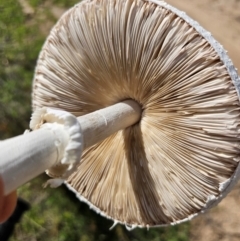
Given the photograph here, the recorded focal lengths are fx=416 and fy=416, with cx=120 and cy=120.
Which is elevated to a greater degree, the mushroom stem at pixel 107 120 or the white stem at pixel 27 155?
the mushroom stem at pixel 107 120

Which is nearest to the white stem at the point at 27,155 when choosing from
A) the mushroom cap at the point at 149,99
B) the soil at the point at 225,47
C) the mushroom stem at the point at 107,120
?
the mushroom stem at the point at 107,120

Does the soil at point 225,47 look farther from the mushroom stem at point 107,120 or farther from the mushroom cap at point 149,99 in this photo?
the mushroom stem at point 107,120

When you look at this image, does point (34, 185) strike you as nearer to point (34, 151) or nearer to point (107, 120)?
point (107, 120)

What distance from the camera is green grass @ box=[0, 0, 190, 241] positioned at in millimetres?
2203

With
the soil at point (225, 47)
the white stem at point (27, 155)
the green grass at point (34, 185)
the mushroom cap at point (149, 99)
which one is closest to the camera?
the white stem at point (27, 155)

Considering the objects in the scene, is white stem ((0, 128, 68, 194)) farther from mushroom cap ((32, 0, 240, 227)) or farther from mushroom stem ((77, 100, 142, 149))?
mushroom cap ((32, 0, 240, 227))

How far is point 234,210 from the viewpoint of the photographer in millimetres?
2066

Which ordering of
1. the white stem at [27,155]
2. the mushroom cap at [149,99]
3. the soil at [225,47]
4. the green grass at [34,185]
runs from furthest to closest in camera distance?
the green grass at [34,185]
the soil at [225,47]
the mushroom cap at [149,99]
the white stem at [27,155]

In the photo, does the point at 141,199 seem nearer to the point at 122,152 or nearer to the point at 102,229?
the point at 122,152

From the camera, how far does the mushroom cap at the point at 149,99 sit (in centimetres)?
100

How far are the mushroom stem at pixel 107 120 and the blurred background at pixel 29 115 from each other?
1.04 m

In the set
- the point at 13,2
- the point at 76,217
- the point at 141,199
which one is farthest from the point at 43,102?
the point at 13,2

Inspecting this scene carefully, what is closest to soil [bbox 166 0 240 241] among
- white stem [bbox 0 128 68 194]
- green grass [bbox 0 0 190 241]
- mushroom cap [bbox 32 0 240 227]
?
green grass [bbox 0 0 190 241]

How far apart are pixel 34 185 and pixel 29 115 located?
1.30 ft
